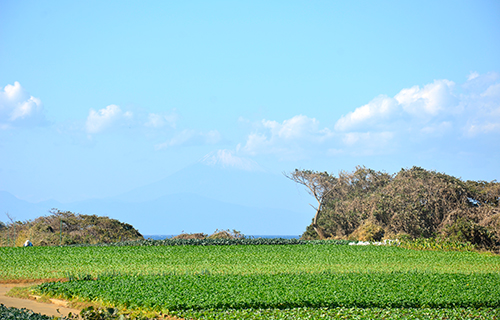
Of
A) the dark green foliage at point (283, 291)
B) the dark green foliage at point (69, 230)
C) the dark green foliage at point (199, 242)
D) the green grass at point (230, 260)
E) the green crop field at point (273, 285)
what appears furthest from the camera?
the dark green foliage at point (69, 230)

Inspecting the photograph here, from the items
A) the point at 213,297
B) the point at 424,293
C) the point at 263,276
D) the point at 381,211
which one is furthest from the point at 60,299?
the point at 381,211

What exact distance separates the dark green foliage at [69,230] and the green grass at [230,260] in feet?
16.2

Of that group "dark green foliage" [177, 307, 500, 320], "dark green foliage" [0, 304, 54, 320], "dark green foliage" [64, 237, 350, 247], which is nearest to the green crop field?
"dark green foliage" [177, 307, 500, 320]

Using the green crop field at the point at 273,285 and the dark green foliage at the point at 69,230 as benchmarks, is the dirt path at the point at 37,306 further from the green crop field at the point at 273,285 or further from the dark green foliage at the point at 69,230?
the dark green foliage at the point at 69,230

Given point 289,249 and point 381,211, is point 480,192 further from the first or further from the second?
point 289,249

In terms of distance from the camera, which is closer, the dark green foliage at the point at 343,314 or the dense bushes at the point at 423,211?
the dark green foliage at the point at 343,314

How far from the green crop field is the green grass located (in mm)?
33

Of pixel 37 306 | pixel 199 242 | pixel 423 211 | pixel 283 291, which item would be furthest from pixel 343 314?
pixel 423 211

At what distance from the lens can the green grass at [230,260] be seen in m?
13.5

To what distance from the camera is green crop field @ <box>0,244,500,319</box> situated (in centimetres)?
827

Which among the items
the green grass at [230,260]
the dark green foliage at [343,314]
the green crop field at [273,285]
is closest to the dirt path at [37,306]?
the green crop field at [273,285]

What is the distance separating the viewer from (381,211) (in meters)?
25.5

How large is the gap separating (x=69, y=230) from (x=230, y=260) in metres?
12.7

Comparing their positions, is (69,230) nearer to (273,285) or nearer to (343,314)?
(273,285)
